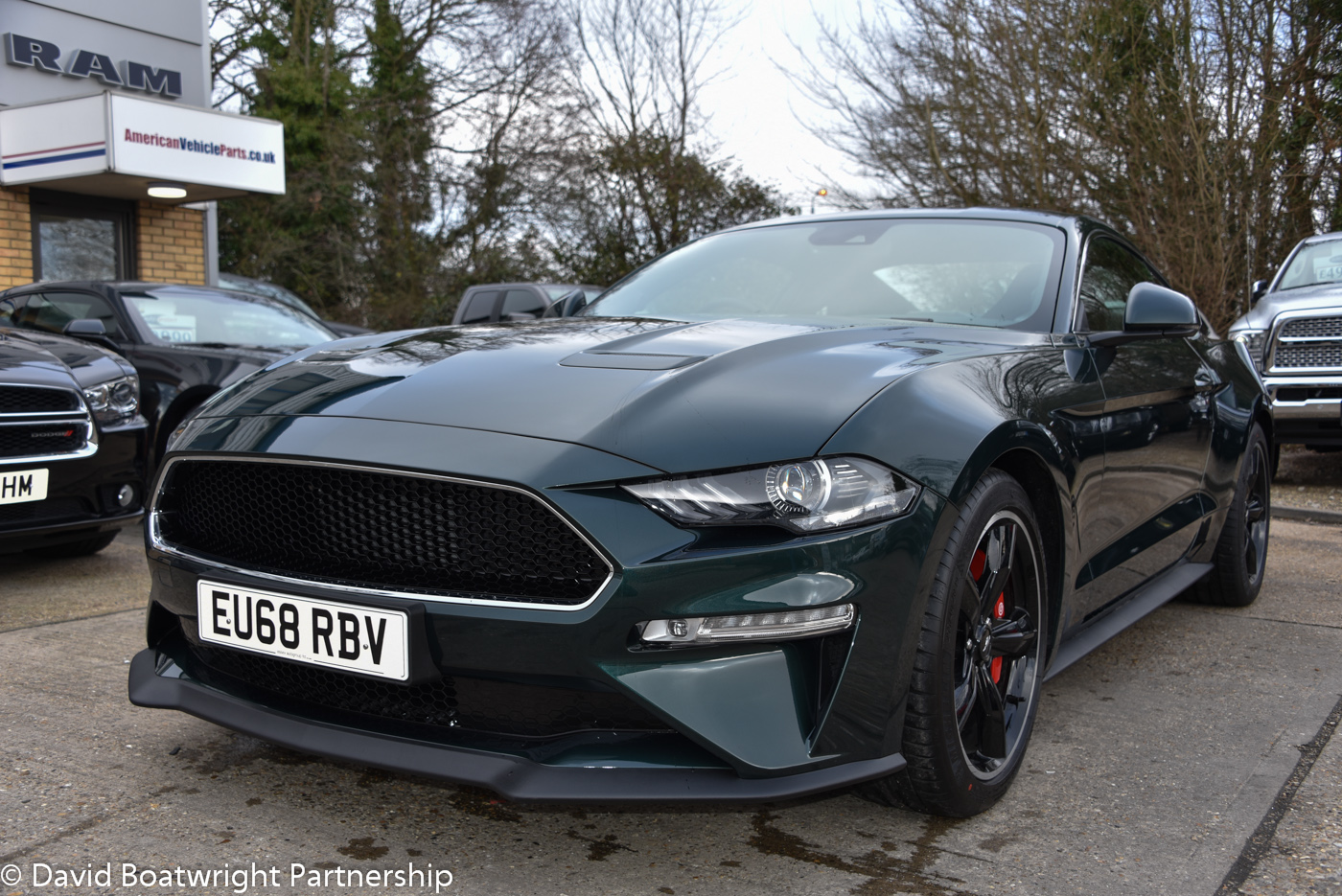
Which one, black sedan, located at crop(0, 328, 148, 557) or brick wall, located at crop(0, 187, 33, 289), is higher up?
brick wall, located at crop(0, 187, 33, 289)

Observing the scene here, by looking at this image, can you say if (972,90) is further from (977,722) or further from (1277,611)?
(977,722)

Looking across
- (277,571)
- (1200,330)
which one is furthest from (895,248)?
(277,571)

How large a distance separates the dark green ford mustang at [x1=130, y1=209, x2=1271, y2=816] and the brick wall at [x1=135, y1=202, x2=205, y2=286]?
1022 centimetres

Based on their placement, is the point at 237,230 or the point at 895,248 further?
the point at 237,230

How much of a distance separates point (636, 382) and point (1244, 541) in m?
3.12

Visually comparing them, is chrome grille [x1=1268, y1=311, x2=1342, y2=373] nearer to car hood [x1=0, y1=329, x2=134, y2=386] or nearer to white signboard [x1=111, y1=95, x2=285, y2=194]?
car hood [x1=0, y1=329, x2=134, y2=386]

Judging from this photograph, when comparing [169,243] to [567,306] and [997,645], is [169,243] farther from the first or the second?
[997,645]

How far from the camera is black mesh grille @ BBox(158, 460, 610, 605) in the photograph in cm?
192

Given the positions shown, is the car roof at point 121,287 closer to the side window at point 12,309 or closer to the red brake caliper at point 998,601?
the side window at point 12,309

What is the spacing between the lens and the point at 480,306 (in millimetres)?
13672

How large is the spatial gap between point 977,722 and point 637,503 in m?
0.98

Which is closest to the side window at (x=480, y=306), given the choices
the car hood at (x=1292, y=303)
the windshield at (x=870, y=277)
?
the car hood at (x=1292, y=303)

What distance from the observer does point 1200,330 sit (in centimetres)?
411

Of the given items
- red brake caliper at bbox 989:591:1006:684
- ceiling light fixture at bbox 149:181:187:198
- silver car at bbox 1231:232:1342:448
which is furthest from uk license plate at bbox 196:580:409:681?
ceiling light fixture at bbox 149:181:187:198
